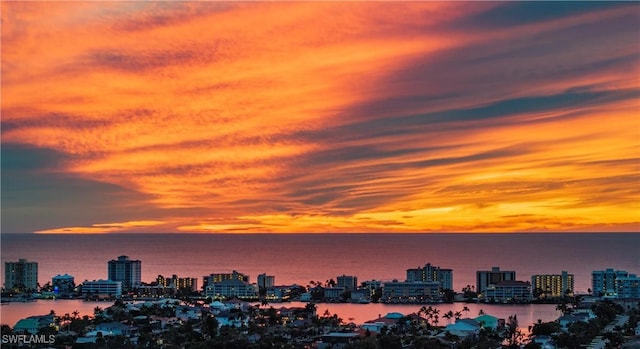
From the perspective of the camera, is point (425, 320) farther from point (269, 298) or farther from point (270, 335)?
point (269, 298)

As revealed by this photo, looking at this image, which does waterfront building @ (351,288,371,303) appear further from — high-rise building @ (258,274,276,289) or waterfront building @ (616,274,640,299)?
waterfront building @ (616,274,640,299)

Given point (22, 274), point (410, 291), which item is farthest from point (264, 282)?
point (22, 274)

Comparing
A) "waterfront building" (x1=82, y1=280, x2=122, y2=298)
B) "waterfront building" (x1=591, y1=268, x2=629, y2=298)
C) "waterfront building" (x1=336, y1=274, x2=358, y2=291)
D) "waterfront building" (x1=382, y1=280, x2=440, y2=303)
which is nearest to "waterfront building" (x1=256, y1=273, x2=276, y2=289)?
"waterfront building" (x1=336, y1=274, x2=358, y2=291)

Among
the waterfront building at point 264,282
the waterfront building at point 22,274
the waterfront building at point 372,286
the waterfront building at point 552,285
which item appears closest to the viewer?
the waterfront building at point 552,285

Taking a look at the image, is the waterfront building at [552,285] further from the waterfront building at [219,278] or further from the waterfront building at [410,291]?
the waterfront building at [219,278]

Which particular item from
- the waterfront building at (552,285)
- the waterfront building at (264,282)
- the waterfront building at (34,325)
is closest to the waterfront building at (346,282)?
the waterfront building at (264,282)

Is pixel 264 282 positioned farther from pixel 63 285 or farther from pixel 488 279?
pixel 488 279
